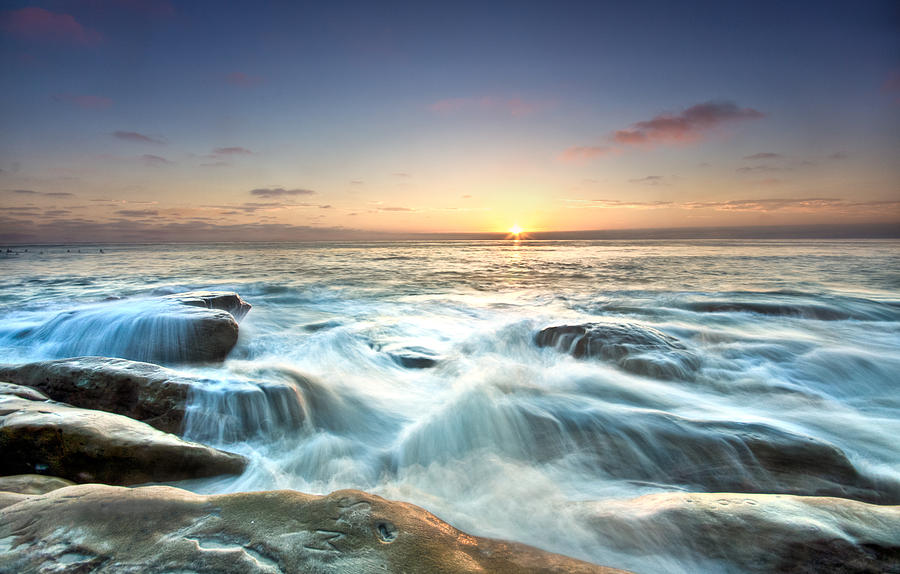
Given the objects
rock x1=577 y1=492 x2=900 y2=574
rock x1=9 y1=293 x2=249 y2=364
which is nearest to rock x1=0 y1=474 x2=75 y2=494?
rock x1=577 y1=492 x2=900 y2=574

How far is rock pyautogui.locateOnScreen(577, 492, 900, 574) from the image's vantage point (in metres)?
1.78

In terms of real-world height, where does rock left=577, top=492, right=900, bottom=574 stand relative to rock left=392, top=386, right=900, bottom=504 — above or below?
above

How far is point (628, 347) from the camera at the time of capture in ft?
19.1

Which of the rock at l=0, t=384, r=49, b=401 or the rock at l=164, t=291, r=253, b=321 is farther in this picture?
the rock at l=164, t=291, r=253, b=321

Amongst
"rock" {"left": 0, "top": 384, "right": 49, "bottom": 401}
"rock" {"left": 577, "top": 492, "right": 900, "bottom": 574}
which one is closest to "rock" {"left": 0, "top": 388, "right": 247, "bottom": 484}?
"rock" {"left": 0, "top": 384, "right": 49, "bottom": 401}

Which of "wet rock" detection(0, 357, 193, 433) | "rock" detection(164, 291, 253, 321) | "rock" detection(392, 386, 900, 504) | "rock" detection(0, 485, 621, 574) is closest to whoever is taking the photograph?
"rock" detection(0, 485, 621, 574)

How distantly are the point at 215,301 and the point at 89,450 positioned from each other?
6.08 meters

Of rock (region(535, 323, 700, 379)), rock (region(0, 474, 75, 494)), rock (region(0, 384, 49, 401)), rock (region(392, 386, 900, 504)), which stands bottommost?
rock (region(392, 386, 900, 504))

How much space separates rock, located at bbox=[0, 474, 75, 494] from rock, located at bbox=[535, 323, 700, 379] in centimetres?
553

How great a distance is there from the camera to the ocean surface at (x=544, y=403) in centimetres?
301

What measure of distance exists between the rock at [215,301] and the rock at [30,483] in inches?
210

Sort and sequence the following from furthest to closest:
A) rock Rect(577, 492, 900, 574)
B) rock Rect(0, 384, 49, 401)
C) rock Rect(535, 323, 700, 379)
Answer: rock Rect(535, 323, 700, 379) < rock Rect(0, 384, 49, 401) < rock Rect(577, 492, 900, 574)

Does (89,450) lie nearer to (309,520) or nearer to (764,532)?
(309,520)

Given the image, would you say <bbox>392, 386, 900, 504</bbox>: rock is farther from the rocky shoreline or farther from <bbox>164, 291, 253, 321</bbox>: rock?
<bbox>164, 291, 253, 321</bbox>: rock
